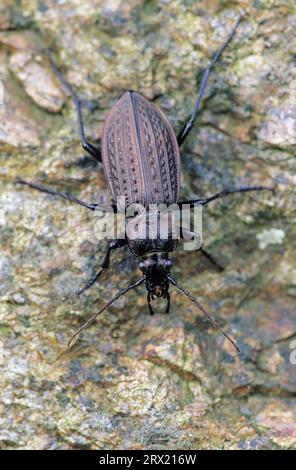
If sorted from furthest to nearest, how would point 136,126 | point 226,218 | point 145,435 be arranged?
point 226,218 < point 136,126 < point 145,435

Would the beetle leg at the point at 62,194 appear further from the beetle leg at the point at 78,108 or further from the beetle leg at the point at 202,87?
the beetle leg at the point at 202,87

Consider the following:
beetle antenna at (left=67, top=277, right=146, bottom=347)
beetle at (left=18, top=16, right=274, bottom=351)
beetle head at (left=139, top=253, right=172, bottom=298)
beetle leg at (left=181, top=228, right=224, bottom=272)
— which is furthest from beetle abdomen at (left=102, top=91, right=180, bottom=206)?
beetle antenna at (left=67, top=277, right=146, bottom=347)

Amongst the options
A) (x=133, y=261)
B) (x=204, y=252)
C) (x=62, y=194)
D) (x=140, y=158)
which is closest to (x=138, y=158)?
(x=140, y=158)

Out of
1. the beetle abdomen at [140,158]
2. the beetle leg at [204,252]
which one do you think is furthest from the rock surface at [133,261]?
the beetle abdomen at [140,158]

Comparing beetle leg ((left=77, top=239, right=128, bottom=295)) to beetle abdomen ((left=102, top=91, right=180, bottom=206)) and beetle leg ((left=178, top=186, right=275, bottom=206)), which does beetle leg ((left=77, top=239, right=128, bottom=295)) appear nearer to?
beetle abdomen ((left=102, top=91, right=180, bottom=206))

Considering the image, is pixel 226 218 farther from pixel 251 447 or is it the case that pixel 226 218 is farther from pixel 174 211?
pixel 251 447
